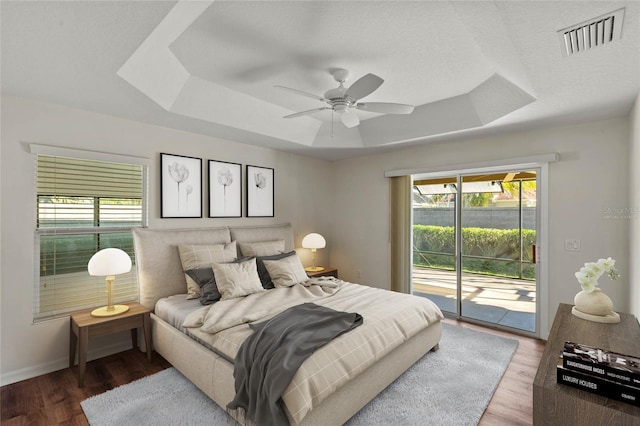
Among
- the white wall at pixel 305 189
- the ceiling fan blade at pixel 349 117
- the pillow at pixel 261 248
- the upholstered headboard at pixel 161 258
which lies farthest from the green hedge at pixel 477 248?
the upholstered headboard at pixel 161 258

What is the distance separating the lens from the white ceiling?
1.63 metres

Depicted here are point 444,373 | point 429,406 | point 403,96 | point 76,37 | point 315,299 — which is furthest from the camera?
point 403,96

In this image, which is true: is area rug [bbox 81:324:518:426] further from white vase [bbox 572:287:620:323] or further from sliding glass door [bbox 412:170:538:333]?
sliding glass door [bbox 412:170:538:333]

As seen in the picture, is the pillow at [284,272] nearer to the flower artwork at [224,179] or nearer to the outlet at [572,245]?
the flower artwork at [224,179]

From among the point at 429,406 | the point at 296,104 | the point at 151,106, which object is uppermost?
the point at 296,104

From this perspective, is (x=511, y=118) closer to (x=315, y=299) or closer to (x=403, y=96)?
(x=403, y=96)

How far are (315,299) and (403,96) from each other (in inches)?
91.1

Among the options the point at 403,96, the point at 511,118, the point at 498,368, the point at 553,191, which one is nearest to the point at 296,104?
the point at 403,96

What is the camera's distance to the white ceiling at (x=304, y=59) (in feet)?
5.35

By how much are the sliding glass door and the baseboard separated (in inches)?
150

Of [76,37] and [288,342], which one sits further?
[288,342]

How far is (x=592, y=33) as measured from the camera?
1641 millimetres

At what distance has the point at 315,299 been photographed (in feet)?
9.91

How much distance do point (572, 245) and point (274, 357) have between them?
11.1 ft
